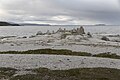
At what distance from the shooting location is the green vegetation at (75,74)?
21.6 meters

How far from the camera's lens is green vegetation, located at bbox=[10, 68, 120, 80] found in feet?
70.9

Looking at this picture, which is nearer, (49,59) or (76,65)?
(76,65)

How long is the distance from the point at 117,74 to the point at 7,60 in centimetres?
1174

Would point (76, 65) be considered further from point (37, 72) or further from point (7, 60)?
point (7, 60)

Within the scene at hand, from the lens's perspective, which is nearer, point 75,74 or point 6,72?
point 75,74

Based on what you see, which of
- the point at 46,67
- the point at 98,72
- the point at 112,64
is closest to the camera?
the point at 98,72

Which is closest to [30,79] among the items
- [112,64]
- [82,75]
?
[82,75]

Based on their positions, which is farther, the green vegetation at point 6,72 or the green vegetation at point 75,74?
the green vegetation at point 6,72

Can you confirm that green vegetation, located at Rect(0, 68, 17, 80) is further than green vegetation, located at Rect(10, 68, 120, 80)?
Yes

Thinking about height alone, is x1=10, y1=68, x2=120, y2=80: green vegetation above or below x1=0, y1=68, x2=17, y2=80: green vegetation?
above

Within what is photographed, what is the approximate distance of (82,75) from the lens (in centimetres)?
2267

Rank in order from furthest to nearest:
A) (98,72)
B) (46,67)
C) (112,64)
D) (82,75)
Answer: (112,64)
(46,67)
(98,72)
(82,75)

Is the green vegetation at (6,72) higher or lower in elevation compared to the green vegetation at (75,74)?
lower

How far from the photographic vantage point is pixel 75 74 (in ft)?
75.9
